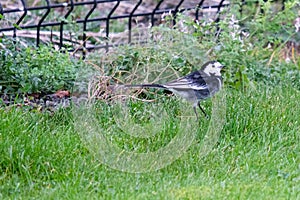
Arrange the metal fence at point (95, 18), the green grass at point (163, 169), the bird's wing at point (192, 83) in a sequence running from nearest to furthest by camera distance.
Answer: the green grass at point (163, 169) < the bird's wing at point (192, 83) < the metal fence at point (95, 18)

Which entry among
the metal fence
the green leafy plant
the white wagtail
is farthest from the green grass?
the metal fence

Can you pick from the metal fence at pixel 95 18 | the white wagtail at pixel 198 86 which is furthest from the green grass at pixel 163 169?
the metal fence at pixel 95 18

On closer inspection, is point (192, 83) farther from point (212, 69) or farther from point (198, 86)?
point (212, 69)

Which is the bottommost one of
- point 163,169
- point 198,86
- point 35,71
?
point 163,169

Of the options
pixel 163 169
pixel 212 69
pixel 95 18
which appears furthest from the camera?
pixel 95 18

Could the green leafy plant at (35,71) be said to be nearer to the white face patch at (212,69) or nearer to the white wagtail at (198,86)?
the white wagtail at (198,86)

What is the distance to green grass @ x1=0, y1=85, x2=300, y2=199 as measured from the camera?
12.5ft

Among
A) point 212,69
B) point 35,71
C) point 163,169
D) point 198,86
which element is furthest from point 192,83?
point 35,71

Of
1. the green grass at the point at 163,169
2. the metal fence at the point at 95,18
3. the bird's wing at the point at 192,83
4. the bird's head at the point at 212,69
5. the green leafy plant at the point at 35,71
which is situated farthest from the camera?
the metal fence at the point at 95,18

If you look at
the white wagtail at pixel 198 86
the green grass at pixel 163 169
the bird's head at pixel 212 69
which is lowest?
the green grass at pixel 163 169

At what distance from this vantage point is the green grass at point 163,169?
3.82 meters

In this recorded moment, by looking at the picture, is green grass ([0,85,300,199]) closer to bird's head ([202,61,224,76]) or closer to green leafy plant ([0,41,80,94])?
bird's head ([202,61,224,76])

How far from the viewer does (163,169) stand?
4164 millimetres

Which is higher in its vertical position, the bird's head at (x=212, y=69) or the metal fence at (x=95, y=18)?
the bird's head at (x=212, y=69)
